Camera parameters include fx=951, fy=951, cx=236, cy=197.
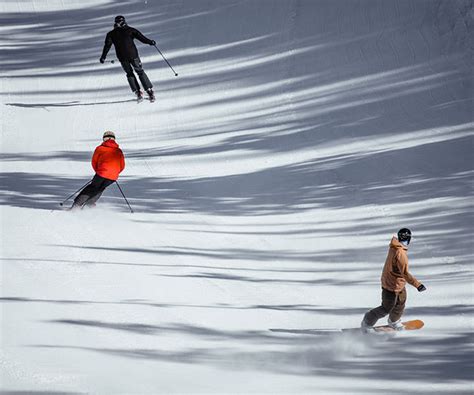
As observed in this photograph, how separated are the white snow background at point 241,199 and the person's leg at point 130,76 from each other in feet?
1.24

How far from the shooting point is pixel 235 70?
20.7 metres

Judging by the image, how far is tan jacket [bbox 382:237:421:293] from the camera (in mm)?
9453

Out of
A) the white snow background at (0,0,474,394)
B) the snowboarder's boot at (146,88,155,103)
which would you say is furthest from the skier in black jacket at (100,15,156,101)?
the white snow background at (0,0,474,394)

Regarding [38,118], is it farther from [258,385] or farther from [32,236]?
[258,385]

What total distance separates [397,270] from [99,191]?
4.73m

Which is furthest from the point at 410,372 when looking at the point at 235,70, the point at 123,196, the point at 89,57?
the point at 89,57

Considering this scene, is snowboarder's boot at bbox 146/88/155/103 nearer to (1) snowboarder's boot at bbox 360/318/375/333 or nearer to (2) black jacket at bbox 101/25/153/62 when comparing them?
(2) black jacket at bbox 101/25/153/62

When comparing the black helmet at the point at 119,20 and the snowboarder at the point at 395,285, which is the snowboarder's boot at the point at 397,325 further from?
the black helmet at the point at 119,20

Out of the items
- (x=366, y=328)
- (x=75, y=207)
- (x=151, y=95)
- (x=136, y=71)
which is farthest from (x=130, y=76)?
(x=366, y=328)

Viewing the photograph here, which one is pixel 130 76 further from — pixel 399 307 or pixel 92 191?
pixel 399 307

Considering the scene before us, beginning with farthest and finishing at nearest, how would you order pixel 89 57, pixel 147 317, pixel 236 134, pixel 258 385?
pixel 89 57, pixel 236 134, pixel 147 317, pixel 258 385

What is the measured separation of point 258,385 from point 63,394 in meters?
1.66

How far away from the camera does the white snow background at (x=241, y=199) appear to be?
8648 mm

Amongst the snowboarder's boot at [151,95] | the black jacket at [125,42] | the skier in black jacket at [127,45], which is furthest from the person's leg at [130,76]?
the snowboarder's boot at [151,95]
